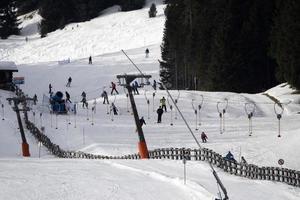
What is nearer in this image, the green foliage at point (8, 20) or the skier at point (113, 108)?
the skier at point (113, 108)

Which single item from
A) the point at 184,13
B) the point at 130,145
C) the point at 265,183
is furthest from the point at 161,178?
the point at 184,13

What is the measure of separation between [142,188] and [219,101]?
28.6 m

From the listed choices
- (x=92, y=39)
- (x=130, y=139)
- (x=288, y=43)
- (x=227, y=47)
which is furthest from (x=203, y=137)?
(x=92, y=39)

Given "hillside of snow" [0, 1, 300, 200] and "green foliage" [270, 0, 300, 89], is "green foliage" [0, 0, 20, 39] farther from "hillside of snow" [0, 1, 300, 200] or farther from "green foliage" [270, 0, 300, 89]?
"green foliage" [270, 0, 300, 89]

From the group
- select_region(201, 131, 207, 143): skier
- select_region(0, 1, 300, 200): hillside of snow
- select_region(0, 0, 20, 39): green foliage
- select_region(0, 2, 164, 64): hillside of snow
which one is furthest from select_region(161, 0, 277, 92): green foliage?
select_region(0, 0, 20, 39): green foliage

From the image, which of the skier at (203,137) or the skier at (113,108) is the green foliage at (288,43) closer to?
the skier at (113,108)

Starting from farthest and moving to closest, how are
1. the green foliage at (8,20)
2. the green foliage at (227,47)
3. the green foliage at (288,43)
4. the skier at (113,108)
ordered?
the green foliage at (8,20) → the green foliage at (227,47) → the green foliage at (288,43) → the skier at (113,108)

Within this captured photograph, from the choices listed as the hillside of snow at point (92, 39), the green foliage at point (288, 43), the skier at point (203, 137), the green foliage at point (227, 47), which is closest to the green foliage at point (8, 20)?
the hillside of snow at point (92, 39)

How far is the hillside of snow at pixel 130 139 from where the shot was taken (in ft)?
62.0

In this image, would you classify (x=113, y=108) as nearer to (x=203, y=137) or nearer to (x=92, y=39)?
(x=203, y=137)

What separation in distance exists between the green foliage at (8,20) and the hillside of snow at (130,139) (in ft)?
103

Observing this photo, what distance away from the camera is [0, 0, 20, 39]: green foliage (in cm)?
10194

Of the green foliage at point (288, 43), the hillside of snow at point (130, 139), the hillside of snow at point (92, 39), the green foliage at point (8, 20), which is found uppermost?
the green foliage at point (8, 20)

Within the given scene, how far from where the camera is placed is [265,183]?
21.4m
